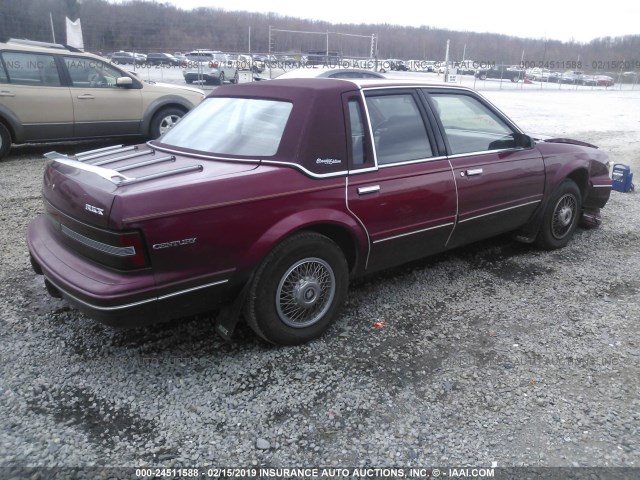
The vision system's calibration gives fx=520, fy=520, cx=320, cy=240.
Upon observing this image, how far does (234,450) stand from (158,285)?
2.98 feet

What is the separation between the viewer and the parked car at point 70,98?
7.90 m

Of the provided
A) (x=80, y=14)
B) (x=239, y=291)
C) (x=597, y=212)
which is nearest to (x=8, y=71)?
(x=239, y=291)

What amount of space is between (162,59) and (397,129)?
26.3 metres

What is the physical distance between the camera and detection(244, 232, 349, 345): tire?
3.07 m

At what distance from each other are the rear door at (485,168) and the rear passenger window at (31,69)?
6653mm

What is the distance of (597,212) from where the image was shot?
5773 millimetres

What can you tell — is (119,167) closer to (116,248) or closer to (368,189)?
(116,248)

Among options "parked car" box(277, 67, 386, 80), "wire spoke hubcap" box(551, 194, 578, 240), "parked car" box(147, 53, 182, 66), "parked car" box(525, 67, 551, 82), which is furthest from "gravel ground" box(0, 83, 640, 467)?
"parked car" box(525, 67, 551, 82)

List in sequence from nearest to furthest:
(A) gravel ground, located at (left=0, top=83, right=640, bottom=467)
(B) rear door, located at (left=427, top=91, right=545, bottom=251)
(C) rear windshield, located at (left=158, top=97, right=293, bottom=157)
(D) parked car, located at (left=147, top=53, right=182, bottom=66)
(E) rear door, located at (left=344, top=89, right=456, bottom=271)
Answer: (A) gravel ground, located at (left=0, top=83, right=640, bottom=467) < (C) rear windshield, located at (left=158, top=97, right=293, bottom=157) < (E) rear door, located at (left=344, top=89, right=456, bottom=271) < (B) rear door, located at (left=427, top=91, right=545, bottom=251) < (D) parked car, located at (left=147, top=53, right=182, bottom=66)

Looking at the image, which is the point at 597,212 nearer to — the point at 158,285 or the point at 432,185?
the point at 432,185

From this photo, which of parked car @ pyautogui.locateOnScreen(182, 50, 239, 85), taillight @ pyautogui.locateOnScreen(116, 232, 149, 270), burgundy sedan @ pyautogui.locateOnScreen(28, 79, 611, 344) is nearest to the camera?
taillight @ pyautogui.locateOnScreen(116, 232, 149, 270)

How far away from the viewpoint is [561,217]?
16.6 ft

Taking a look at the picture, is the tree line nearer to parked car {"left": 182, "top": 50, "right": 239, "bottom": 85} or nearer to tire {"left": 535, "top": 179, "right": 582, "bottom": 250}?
parked car {"left": 182, "top": 50, "right": 239, "bottom": 85}

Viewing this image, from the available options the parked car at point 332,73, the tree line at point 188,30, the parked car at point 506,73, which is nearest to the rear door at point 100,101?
the parked car at point 332,73
